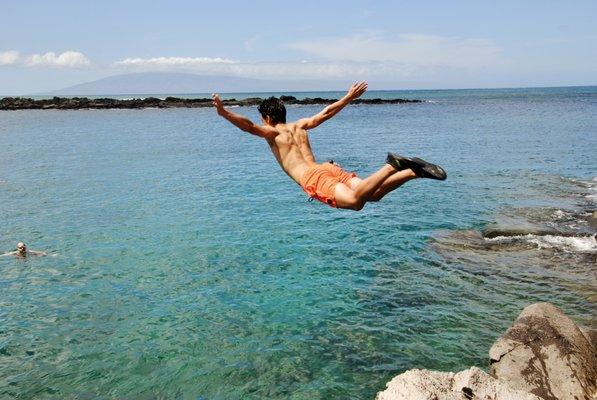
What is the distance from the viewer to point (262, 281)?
1339 centimetres

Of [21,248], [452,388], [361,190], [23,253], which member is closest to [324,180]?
[361,190]

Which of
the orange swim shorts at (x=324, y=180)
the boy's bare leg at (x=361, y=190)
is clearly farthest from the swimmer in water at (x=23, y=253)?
the boy's bare leg at (x=361, y=190)

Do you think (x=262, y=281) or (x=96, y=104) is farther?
(x=96, y=104)

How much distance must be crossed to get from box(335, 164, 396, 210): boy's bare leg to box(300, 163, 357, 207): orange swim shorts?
13 centimetres

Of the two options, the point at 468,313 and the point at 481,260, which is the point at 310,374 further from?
the point at 481,260

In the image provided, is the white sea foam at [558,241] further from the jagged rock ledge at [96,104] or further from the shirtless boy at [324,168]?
the jagged rock ledge at [96,104]

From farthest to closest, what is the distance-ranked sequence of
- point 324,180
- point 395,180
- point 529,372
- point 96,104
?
point 96,104, point 324,180, point 529,372, point 395,180

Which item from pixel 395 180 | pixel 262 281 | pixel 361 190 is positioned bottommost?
pixel 262 281

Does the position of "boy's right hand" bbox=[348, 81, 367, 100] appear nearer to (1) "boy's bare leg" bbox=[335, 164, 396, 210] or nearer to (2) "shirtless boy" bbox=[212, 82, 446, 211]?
(2) "shirtless boy" bbox=[212, 82, 446, 211]

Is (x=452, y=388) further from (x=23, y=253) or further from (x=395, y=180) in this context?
(x=23, y=253)

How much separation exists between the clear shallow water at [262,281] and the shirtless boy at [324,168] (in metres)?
3.50

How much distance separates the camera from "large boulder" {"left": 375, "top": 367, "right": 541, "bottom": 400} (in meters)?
5.97

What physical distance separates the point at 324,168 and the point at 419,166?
1.98m

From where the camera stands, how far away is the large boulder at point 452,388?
5969 mm
